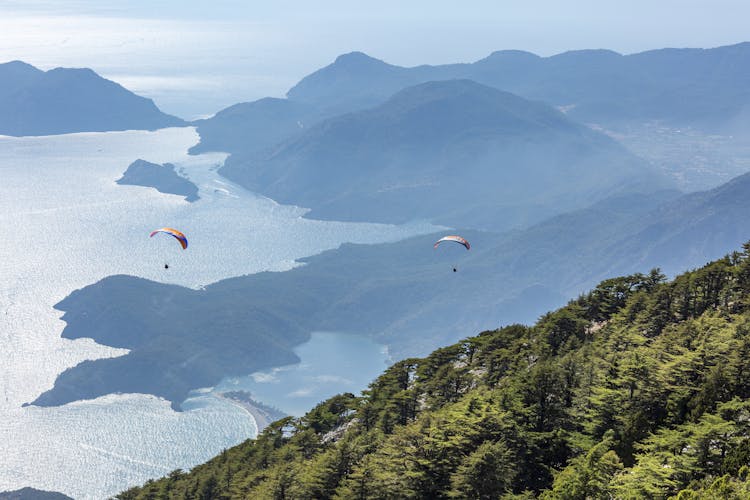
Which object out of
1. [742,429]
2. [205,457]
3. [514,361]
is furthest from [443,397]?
[205,457]

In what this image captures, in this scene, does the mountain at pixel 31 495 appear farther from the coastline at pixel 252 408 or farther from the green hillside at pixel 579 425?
the green hillside at pixel 579 425

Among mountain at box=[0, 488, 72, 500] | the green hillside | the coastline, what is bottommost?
mountain at box=[0, 488, 72, 500]

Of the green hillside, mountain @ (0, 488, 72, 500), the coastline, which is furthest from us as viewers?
the coastline

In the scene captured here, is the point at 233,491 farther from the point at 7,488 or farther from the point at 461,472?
the point at 7,488

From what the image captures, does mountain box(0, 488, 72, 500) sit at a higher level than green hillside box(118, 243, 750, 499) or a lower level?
lower

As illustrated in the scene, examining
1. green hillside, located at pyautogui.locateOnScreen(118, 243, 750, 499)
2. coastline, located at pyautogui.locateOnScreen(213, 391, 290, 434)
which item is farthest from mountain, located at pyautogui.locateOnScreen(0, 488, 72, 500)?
green hillside, located at pyautogui.locateOnScreen(118, 243, 750, 499)

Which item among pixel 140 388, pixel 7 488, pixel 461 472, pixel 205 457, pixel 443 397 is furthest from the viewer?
pixel 140 388

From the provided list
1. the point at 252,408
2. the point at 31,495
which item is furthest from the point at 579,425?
the point at 252,408

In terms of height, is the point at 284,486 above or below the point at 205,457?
above

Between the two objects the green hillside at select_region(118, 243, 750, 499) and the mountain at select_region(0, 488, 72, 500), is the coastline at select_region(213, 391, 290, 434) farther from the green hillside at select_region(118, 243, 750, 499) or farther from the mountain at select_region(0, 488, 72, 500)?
the green hillside at select_region(118, 243, 750, 499)
